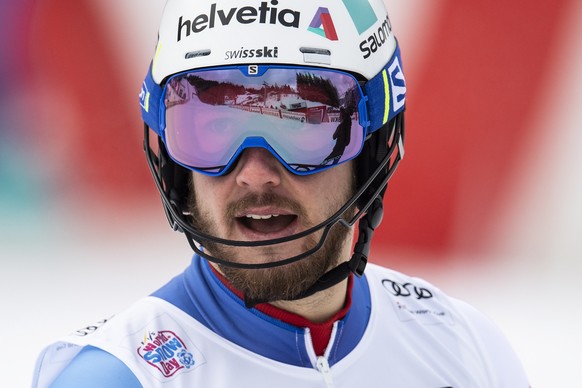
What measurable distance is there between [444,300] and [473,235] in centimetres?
183

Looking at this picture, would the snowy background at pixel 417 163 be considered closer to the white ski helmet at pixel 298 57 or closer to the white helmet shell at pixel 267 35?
the white ski helmet at pixel 298 57

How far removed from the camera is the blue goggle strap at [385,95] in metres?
2.22

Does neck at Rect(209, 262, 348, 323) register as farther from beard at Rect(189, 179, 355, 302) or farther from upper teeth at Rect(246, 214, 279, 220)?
upper teeth at Rect(246, 214, 279, 220)

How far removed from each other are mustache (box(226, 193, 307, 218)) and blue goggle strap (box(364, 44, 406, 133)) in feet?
1.02

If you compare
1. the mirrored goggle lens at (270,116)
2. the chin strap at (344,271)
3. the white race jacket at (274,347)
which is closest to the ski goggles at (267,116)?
the mirrored goggle lens at (270,116)

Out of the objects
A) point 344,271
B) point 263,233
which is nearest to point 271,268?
point 263,233

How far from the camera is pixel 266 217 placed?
2.09 metres

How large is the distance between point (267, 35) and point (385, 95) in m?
0.38

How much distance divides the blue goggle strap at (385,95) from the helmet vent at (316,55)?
6.3 inches

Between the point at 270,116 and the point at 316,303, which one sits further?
the point at 316,303

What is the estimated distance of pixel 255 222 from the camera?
2109 millimetres

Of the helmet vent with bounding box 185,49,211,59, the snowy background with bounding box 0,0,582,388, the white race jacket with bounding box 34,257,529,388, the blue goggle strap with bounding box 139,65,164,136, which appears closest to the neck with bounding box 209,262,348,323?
the white race jacket with bounding box 34,257,529,388

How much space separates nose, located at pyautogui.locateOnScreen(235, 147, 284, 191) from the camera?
2.06 metres

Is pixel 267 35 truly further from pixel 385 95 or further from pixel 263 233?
pixel 263 233
